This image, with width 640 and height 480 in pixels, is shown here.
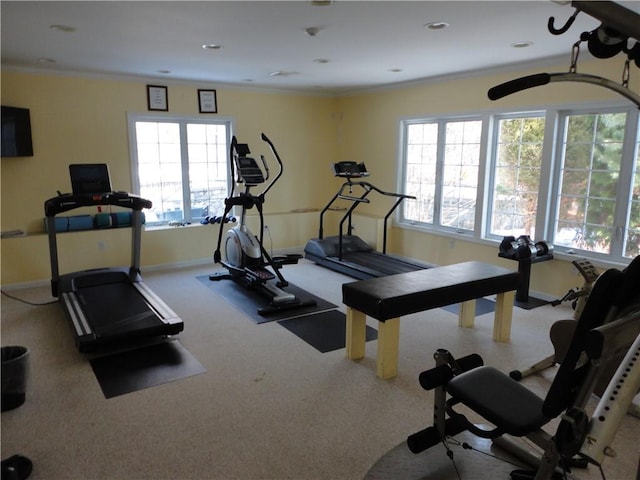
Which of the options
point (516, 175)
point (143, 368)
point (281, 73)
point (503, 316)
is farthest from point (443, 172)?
point (143, 368)

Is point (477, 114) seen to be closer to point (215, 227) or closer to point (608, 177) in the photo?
point (608, 177)

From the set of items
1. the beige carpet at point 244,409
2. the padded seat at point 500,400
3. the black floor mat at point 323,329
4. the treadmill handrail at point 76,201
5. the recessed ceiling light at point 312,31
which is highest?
the recessed ceiling light at point 312,31

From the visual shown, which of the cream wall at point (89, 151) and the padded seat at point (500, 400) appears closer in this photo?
the padded seat at point (500, 400)

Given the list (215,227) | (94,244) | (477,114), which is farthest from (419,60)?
(94,244)

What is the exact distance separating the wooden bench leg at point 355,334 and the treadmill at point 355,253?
6.07 ft

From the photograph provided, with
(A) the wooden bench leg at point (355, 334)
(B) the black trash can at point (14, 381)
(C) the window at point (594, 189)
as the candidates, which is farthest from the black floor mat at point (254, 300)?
(C) the window at point (594, 189)

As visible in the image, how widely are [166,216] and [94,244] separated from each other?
1.02 m

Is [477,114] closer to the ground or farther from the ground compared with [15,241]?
farther from the ground

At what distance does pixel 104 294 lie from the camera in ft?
14.4

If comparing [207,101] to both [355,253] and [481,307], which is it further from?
[481,307]

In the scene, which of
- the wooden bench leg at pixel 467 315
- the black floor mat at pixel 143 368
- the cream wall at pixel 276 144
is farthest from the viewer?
the cream wall at pixel 276 144

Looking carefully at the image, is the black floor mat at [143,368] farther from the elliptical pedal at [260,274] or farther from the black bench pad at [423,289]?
the elliptical pedal at [260,274]

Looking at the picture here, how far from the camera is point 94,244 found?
5.47 m

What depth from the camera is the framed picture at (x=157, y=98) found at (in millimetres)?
5746
